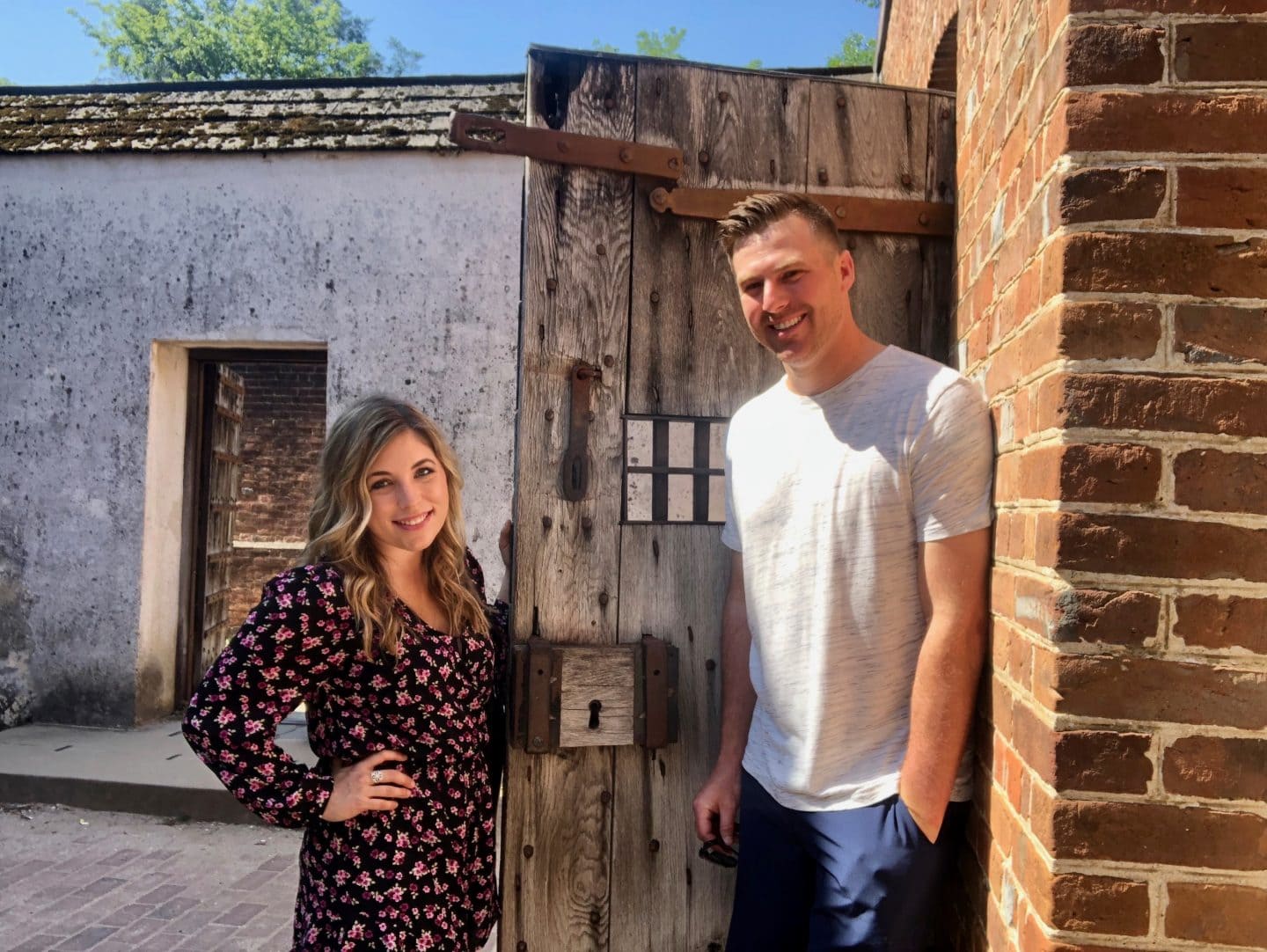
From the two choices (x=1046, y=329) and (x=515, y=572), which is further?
(x=515, y=572)

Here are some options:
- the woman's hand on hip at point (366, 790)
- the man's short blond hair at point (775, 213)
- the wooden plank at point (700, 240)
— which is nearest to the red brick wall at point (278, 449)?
the wooden plank at point (700, 240)

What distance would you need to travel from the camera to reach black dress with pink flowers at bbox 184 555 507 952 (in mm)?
2049

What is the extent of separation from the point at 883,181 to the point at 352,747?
1772 mm

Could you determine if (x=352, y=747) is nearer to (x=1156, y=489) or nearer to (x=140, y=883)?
(x=1156, y=489)

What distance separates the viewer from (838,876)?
1.80 metres

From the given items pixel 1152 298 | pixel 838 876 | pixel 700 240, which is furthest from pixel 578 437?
pixel 1152 298

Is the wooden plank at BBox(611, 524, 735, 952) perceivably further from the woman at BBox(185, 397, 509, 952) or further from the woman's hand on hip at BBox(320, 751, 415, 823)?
the woman's hand on hip at BBox(320, 751, 415, 823)

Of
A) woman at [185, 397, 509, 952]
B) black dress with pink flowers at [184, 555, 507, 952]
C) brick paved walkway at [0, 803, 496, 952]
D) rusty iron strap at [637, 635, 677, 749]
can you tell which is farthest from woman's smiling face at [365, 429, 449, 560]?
brick paved walkway at [0, 803, 496, 952]

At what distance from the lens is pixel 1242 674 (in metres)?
1.36

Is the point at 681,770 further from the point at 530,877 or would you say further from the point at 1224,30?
the point at 1224,30

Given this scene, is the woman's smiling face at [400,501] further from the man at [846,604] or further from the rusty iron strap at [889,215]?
the rusty iron strap at [889,215]

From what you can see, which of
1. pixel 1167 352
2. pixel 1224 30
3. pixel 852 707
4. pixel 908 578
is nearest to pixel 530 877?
pixel 852 707

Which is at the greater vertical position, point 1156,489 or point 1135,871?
point 1156,489

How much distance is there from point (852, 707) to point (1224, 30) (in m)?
1.21
